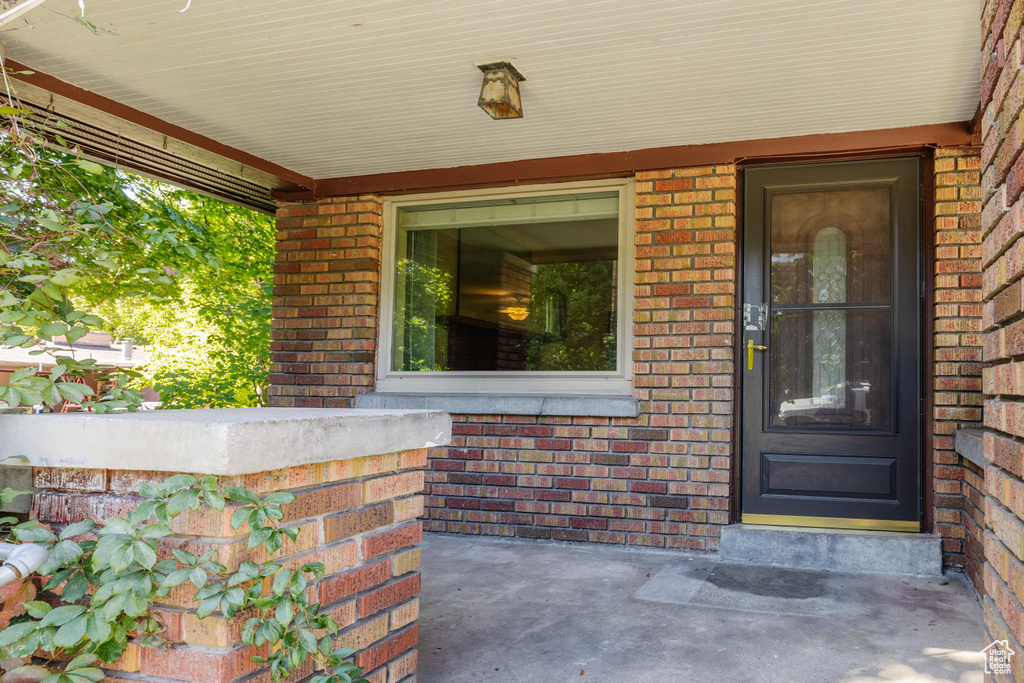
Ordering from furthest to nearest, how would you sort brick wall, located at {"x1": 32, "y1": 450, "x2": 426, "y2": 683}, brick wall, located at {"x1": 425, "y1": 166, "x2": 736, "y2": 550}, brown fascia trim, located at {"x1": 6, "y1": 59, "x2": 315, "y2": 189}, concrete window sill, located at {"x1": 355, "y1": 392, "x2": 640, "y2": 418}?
1. concrete window sill, located at {"x1": 355, "y1": 392, "x2": 640, "y2": 418}
2. brick wall, located at {"x1": 425, "y1": 166, "x2": 736, "y2": 550}
3. brown fascia trim, located at {"x1": 6, "y1": 59, "x2": 315, "y2": 189}
4. brick wall, located at {"x1": 32, "y1": 450, "x2": 426, "y2": 683}

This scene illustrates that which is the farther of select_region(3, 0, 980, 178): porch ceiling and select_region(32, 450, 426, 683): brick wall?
select_region(3, 0, 980, 178): porch ceiling

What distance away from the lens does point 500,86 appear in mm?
3406

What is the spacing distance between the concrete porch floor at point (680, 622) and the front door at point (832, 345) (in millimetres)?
503

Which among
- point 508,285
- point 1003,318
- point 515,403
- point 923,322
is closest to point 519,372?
point 515,403

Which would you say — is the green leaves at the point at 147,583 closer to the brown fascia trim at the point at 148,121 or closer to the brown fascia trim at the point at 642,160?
the brown fascia trim at the point at 148,121

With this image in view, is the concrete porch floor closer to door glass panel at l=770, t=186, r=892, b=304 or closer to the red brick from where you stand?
the red brick

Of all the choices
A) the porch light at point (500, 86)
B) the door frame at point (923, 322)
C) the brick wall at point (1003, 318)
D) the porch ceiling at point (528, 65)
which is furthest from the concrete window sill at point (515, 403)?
the brick wall at point (1003, 318)

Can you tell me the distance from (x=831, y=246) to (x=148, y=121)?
3963mm

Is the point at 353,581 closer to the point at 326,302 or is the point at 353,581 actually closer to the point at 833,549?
the point at 833,549

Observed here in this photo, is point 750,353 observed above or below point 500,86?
below

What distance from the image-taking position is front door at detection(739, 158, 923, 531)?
162 inches

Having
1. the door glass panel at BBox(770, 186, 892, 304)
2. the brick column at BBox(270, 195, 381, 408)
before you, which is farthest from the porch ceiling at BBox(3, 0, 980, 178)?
the brick column at BBox(270, 195, 381, 408)

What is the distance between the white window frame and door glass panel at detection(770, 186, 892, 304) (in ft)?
2.94

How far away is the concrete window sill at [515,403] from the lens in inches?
175
